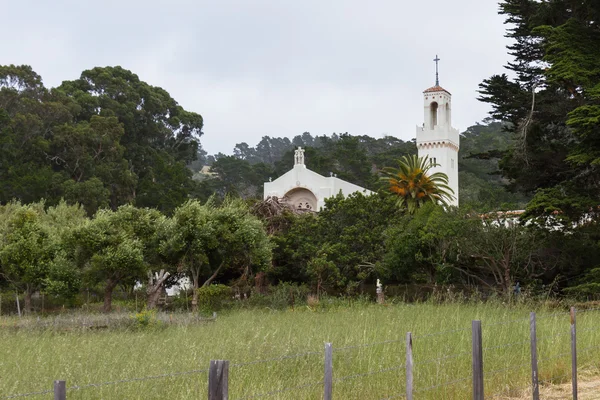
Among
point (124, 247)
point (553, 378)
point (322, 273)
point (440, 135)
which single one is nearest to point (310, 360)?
point (553, 378)

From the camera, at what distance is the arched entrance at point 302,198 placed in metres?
46.5

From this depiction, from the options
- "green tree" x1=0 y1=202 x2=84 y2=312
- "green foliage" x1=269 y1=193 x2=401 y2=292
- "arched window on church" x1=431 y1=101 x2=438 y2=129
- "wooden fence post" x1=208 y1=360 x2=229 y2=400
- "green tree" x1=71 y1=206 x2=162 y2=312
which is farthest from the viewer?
"arched window on church" x1=431 y1=101 x2=438 y2=129

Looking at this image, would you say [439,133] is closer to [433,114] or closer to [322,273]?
[433,114]

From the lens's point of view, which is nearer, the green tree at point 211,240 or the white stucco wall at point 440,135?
the green tree at point 211,240

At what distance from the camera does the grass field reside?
820cm

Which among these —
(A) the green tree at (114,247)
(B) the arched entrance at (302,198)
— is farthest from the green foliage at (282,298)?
(B) the arched entrance at (302,198)

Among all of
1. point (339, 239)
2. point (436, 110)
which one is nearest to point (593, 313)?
point (339, 239)

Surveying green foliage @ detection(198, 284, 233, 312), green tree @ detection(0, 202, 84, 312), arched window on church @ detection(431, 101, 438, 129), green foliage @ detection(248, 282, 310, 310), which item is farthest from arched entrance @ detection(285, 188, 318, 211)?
green tree @ detection(0, 202, 84, 312)

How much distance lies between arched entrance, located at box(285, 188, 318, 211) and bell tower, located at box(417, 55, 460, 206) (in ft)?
29.2

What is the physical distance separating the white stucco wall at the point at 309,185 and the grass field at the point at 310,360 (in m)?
30.7

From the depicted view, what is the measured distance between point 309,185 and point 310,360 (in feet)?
119

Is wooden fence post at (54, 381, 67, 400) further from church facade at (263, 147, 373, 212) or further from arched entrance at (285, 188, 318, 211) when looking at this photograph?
arched entrance at (285, 188, 318, 211)

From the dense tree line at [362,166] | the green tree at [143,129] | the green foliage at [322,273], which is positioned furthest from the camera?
the dense tree line at [362,166]

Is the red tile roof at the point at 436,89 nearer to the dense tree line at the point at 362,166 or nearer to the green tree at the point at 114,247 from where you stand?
the dense tree line at the point at 362,166
